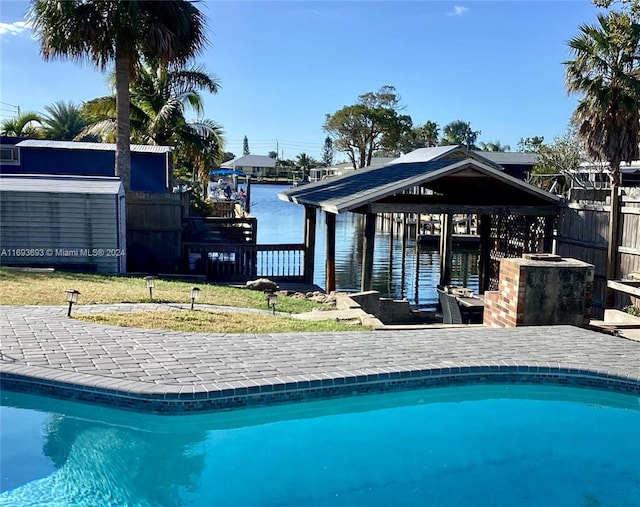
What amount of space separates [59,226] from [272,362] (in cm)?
971

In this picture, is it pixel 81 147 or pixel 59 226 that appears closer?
pixel 59 226

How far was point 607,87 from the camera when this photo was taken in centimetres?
1741

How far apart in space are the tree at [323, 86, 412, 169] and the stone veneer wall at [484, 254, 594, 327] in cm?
6061

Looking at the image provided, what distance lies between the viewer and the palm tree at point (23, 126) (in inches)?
1267

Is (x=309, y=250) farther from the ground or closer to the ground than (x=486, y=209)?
closer to the ground

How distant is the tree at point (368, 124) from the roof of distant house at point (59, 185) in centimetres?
5474

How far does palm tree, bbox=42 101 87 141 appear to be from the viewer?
3716 cm

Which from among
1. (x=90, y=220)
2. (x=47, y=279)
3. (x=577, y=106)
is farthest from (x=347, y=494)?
(x=577, y=106)

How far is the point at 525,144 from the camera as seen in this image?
7006 cm

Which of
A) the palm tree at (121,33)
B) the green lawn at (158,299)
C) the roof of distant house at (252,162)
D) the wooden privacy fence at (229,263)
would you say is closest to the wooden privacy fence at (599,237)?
the green lawn at (158,299)

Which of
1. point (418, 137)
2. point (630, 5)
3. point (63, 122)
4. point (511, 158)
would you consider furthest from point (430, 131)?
point (630, 5)

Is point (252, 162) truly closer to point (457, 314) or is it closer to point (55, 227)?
point (55, 227)

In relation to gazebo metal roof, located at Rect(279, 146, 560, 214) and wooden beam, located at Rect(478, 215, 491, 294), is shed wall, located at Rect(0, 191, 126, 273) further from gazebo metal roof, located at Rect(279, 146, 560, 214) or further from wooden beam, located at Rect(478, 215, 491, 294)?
wooden beam, located at Rect(478, 215, 491, 294)

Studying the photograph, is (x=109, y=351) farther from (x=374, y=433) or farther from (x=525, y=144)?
(x=525, y=144)
